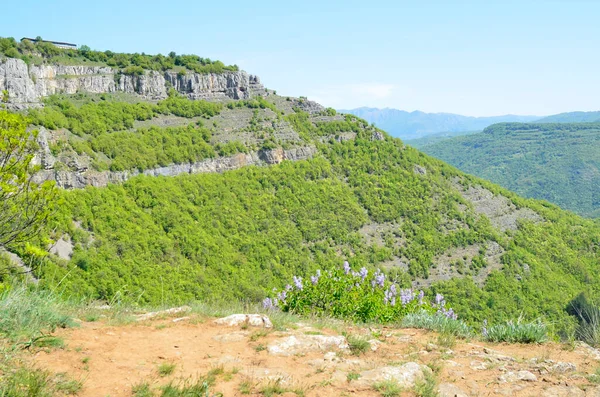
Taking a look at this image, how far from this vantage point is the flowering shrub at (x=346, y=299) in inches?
376

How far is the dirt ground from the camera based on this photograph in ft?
17.3

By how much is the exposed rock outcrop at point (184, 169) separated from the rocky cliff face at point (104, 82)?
28.2 feet

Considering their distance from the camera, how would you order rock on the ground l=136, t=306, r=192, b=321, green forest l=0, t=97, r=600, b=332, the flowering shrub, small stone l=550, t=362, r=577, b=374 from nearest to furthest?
small stone l=550, t=362, r=577, b=374 < rock on the ground l=136, t=306, r=192, b=321 < the flowering shrub < green forest l=0, t=97, r=600, b=332

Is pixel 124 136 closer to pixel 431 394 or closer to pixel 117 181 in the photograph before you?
pixel 117 181

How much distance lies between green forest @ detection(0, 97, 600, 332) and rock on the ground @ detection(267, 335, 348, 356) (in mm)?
22805

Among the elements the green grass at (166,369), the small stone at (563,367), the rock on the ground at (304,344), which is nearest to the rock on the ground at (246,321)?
the rock on the ground at (304,344)

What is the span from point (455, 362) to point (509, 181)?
666 feet

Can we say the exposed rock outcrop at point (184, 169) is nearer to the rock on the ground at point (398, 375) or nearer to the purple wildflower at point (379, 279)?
the purple wildflower at point (379, 279)

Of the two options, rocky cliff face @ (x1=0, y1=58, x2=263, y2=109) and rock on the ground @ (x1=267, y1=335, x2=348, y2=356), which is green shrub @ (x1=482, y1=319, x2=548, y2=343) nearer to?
rock on the ground @ (x1=267, y1=335, x2=348, y2=356)

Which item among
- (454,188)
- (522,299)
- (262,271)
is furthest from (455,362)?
(454,188)

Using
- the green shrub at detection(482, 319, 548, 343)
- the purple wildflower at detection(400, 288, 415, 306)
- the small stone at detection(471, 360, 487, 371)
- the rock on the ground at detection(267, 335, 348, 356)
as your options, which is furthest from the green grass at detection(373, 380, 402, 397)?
the purple wildflower at detection(400, 288, 415, 306)

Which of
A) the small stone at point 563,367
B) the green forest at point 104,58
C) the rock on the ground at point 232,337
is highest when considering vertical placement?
the green forest at point 104,58

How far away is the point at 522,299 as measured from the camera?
143 feet

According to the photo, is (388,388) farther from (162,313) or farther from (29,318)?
(29,318)
